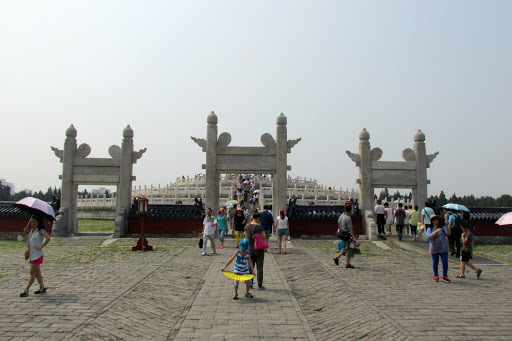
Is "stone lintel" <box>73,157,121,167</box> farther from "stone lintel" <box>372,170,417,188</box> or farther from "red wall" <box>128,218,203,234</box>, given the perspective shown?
"stone lintel" <box>372,170,417,188</box>

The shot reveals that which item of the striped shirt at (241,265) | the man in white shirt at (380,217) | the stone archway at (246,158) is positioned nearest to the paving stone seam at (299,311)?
the striped shirt at (241,265)

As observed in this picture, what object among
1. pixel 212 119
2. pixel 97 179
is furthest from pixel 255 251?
pixel 97 179

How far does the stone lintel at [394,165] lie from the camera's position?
66.3ft

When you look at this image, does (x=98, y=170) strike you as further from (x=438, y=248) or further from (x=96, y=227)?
(x=438, y=248)

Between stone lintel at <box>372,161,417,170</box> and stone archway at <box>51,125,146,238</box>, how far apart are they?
10659mm

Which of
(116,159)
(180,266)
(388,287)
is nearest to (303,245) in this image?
Answer: (180,266)

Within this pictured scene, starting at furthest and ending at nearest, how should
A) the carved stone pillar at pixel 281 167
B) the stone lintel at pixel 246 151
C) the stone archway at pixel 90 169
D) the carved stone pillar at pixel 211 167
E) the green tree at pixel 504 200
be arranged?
the green tree at pixel 504 200 < the stone archway at pixel 90 169 < the stone lintel at pixel 246 151 < the carved stone pillar at pixel 211 167 < the carved stone pillar at pixel 281 167

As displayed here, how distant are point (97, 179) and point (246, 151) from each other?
6902mm

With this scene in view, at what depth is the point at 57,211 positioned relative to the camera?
20.8m

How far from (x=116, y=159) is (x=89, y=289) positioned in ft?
41.5

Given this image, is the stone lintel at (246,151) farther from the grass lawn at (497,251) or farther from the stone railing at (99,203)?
the stone railing at (99,203)

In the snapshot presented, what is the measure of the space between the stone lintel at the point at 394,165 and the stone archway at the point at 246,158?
374cm

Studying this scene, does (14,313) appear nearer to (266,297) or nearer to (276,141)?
(266,297)

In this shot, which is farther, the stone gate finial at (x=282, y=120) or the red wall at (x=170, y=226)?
the stone gate finial at (x=282, y=120)
